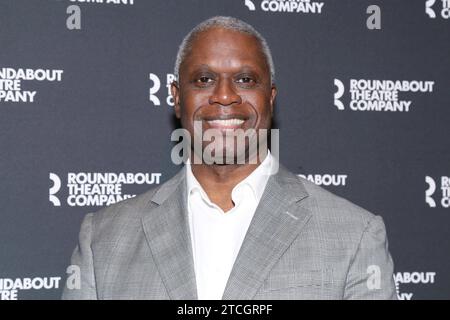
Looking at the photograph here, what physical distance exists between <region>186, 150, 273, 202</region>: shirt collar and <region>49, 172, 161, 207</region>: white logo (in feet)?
1.70

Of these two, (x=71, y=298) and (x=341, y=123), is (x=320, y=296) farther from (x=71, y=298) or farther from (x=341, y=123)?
(x=341, y=123)

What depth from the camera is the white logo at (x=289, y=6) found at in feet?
7.14

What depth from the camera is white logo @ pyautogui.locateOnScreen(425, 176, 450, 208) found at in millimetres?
2279

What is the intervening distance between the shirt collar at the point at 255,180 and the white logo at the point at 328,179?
61cm

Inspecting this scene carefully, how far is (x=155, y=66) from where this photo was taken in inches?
82.9

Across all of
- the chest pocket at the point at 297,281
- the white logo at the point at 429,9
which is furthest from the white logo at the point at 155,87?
the white logo at the point at 429,9

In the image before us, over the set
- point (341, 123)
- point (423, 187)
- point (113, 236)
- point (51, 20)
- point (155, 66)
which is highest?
point (51, 20)

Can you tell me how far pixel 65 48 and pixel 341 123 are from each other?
100 centimetres

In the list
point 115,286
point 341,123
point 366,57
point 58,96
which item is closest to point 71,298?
point 115,286

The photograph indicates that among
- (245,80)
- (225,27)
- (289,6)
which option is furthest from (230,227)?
(289,6)

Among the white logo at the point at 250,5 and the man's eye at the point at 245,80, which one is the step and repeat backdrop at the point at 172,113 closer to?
the white logo at the point at 250,5

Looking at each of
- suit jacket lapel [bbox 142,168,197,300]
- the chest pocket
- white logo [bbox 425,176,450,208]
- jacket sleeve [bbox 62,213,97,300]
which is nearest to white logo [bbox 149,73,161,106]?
suit jacket lapel [bbox 142,168,197,300]
